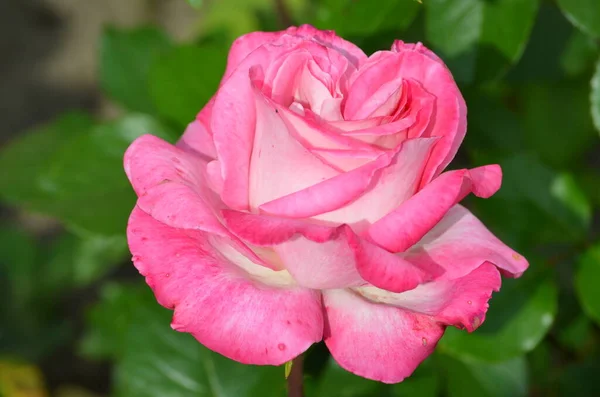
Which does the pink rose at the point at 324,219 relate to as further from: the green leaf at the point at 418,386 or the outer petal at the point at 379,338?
the green leaf at the point at 418,386

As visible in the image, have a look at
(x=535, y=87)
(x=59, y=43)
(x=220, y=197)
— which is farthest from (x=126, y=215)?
(x=59, y=43)

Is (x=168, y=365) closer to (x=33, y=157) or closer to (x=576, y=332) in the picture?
(x=33, y=157)

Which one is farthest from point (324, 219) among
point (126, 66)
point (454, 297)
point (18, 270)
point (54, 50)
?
point (54, 50)

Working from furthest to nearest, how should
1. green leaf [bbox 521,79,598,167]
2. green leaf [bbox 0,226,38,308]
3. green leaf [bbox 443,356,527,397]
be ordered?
green leaf [bbox 0,226,38,308] < green leaf [bbox 521,79,598,167] < green leaf [bbox 443,356,527,397]

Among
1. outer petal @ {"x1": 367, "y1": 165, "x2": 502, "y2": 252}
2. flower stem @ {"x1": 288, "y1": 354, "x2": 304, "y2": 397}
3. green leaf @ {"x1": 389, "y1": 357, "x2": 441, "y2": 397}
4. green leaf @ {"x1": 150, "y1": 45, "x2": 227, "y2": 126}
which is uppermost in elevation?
outer petal @ {"x1": 367, "y1": 165, "x2": 502, "y2": 252}

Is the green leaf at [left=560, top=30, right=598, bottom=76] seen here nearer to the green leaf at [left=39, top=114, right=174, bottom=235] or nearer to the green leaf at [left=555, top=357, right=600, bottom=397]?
the green leaf at [left=555, top=357, right=600, bottom=397]

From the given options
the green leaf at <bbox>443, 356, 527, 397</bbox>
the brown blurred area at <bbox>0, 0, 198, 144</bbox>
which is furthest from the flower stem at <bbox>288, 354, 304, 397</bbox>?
the brown blurred area at <bbox>0, 0, 198, 144</bbox>
